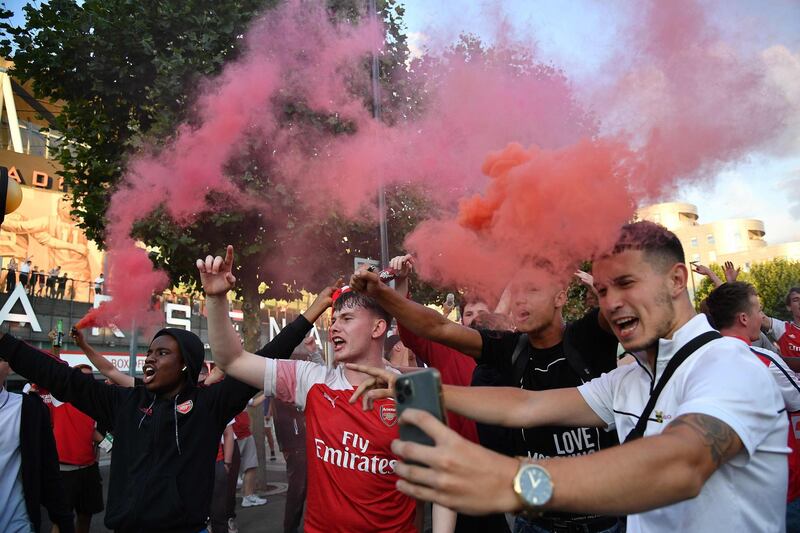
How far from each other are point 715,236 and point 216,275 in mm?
36546

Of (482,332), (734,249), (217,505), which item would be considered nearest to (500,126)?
(482,332)

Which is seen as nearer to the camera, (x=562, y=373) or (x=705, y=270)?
(x=562, y=373)

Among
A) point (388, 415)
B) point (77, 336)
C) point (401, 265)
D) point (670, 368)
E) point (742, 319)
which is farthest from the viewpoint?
point (77, 336)

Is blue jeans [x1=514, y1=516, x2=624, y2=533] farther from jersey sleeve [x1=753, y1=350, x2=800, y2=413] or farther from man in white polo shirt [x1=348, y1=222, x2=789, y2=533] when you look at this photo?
jersey sleeve [x1=753, y1=350, x2=800, y2=413]

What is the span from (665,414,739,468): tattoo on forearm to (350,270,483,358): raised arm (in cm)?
182

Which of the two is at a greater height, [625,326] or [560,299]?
[560,299]

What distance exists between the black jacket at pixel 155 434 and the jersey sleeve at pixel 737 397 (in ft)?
8.13

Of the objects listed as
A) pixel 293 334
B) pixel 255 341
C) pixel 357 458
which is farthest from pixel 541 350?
pixel 255 341

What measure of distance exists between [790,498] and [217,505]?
517 centimetres

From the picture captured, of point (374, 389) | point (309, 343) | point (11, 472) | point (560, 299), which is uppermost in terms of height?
point (309, 343)

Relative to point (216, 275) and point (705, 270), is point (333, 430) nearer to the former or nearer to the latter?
point (216, 275)

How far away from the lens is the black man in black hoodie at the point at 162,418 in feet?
9.57

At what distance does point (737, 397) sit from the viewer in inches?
55.4

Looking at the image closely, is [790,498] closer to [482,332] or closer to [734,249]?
[482,332]
